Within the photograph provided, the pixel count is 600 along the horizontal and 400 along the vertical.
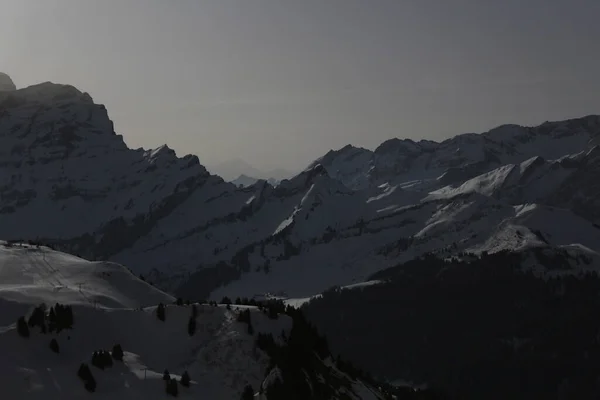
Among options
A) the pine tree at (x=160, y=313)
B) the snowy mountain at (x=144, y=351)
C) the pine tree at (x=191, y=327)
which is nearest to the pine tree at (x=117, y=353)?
the snowy mountain at (x=144, y=351)

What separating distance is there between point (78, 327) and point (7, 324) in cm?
1004

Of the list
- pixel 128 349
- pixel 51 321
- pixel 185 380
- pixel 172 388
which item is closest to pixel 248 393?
pixel 185 380

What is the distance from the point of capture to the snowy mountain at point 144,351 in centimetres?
7219

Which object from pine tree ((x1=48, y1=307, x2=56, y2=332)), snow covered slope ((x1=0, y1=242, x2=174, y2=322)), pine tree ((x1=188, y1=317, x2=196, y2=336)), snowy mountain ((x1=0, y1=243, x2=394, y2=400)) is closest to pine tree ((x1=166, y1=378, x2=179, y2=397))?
snowy mountain ((x1=0, y1=243, x2=394, y2=400))

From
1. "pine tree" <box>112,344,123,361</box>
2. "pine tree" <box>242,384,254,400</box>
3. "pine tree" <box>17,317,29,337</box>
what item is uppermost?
"pine tree" <box>17,317,29,337</box>

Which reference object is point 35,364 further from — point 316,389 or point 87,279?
point 87,279

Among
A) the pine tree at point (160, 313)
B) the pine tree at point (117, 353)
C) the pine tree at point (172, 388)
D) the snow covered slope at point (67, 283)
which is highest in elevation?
the snow covered slope at point (67, 283)

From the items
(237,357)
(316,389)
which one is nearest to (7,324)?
(237,357)

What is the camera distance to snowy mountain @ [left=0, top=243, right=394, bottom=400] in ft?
237

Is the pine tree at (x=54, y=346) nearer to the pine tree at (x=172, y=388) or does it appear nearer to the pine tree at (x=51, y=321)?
the pine tree at (x=51, y=321)

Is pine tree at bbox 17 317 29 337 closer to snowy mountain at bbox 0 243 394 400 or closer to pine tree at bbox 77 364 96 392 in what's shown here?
snowy mountain at bbox 0 243 394 400

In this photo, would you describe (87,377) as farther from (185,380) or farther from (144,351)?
(144,351)

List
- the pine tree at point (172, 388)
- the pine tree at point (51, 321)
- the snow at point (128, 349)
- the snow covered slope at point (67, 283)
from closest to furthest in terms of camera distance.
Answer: the snow at point (128, 349) < the pine tree at point (172, 388) < the pine tree at point (51, 321) < the snow covered slope at point (67, 283)

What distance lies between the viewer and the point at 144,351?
85.9 metres
